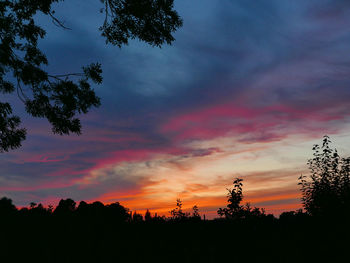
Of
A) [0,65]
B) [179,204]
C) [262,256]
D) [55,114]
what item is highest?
[0,65]

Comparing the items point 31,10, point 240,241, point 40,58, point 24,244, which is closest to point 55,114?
point 40,58

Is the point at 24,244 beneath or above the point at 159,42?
beneath

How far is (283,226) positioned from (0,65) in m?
14.7

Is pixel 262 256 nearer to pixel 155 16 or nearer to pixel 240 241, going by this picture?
pixel 240 241

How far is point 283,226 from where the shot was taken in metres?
8.48

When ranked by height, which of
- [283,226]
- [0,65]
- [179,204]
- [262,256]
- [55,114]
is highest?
[0,65]

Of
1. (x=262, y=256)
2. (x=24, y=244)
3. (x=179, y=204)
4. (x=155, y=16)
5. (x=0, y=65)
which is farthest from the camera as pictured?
(x=179, y=204)

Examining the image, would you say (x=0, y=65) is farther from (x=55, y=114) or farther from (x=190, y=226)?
(x=190, y=226)

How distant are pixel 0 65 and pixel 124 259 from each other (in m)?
13.0

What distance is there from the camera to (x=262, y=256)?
24.1ft

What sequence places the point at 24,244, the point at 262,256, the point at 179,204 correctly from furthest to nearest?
1. the point at 179,204
2. the point at 262,256
3. the point at 24,244

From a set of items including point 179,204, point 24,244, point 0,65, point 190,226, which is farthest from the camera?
point 179,204

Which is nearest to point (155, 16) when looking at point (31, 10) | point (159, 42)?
point (159, 42)

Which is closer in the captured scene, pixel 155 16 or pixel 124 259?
pixel 124 259
